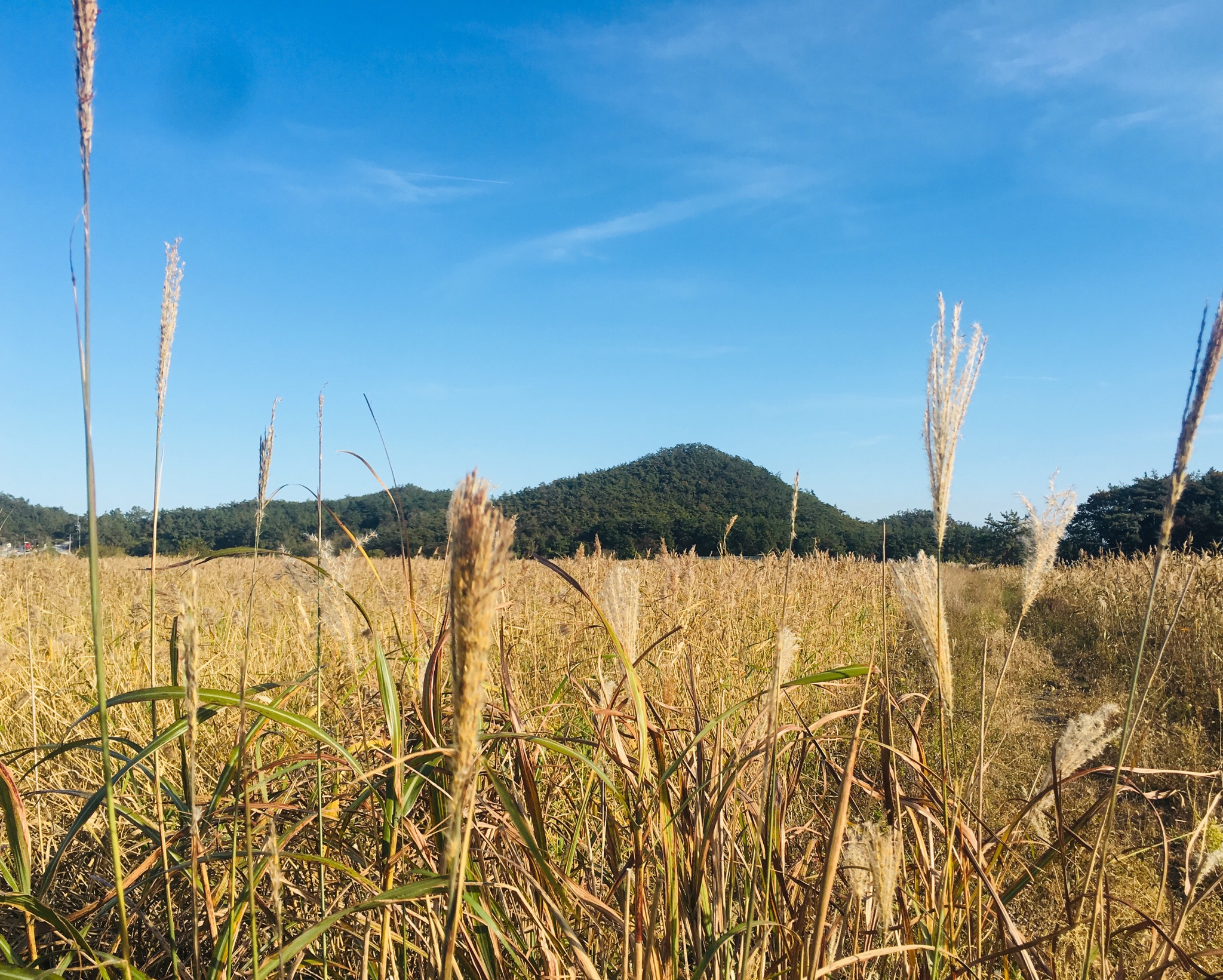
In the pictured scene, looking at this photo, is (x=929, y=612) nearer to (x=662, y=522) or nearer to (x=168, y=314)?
(x=168, y=314)

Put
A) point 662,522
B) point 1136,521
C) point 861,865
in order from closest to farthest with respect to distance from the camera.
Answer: point 861,865, point 1136,521, point 662,522

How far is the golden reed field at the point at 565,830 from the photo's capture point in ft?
3.96

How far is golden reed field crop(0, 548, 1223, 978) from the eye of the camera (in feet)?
3.96

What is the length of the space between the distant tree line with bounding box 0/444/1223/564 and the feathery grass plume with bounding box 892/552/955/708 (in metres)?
0.11

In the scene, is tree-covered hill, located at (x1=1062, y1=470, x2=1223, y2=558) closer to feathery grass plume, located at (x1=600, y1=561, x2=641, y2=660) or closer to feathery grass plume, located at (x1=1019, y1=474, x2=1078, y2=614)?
feathery grass plume, located at (x1=1019, y1=474, x2=1078, y2=614)

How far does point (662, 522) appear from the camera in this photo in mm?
32406

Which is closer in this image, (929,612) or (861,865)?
(861,865)

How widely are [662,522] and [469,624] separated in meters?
32.0

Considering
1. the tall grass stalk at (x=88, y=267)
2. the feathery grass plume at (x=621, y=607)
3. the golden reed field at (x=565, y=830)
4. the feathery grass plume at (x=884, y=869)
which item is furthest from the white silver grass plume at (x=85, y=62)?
the feathery grass plume at (x=884, y=869)

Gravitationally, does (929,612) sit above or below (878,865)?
above

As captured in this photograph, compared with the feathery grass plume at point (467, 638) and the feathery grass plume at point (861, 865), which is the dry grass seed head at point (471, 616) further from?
the feathery grass plume at point (861, 865)

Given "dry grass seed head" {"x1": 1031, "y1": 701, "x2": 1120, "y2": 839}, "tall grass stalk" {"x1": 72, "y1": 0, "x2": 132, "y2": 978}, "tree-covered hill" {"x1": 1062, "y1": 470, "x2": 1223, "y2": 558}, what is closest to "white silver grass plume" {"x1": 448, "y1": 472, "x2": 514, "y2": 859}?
"tall grass stalk" {"x1": 72, "y1": 0, "x2": 132, "y2": 978}

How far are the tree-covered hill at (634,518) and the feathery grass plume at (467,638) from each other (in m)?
1.21

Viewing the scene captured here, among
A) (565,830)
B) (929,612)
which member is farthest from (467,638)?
(565,830)
